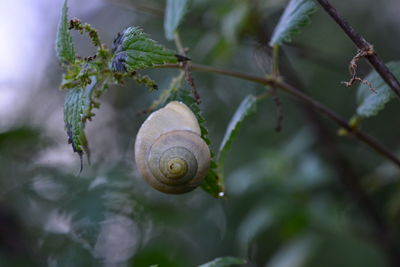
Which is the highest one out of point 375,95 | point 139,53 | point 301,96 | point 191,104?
point 139,53

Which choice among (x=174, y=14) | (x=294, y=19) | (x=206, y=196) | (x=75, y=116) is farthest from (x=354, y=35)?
(x=206, y=196)

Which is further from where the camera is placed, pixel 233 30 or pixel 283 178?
pixel 283 178

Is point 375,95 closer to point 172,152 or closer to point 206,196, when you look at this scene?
point 172,152

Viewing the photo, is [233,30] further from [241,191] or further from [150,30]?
[150,30]

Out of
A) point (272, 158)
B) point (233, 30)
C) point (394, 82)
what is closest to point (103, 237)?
point (272, 158)

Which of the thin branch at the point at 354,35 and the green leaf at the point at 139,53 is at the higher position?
the green leaf at the point at 139,53

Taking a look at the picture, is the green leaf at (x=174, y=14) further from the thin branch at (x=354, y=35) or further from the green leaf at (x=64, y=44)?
the thin branch at (x=354, y=35)

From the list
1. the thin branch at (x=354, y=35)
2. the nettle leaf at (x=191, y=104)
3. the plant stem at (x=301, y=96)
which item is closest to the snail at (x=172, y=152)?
the nettle leaf at (x=191, y=104)
